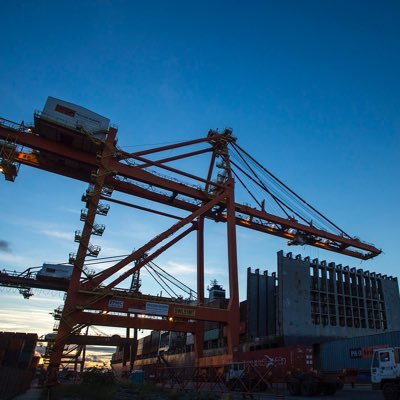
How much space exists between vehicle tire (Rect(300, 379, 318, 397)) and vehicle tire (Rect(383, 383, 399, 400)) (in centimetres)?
400

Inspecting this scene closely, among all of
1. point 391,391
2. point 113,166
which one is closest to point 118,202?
point 113,166

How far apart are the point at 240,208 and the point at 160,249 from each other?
929 cm

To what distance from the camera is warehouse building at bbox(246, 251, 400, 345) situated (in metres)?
37.5

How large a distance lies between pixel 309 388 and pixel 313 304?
76.0 ft

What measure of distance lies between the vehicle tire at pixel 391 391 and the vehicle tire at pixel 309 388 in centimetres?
400

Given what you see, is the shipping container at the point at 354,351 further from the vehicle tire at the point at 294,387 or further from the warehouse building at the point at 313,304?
the warehouse building at the point at 313,304

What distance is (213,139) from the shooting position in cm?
3653

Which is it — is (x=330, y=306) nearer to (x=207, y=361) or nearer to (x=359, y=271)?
(x=359, y=271)

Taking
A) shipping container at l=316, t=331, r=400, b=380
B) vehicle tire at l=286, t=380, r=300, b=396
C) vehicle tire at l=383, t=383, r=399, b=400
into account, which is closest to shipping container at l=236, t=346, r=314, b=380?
vehicle tire at l=286, t=380, r=300, b=396

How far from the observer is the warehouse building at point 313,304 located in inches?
1478

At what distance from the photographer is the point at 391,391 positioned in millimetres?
14656

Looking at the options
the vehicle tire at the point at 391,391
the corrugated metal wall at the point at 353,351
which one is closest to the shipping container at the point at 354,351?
the corrugated metal wall at the point at 353,351

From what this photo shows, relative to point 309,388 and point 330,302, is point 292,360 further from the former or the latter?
point 330,302

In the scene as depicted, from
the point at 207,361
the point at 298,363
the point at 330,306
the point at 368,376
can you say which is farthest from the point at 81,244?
the point at 330,306
